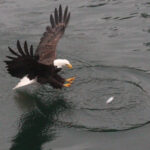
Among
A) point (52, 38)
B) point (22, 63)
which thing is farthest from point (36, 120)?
point (52, 38)

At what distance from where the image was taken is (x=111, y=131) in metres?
5.67

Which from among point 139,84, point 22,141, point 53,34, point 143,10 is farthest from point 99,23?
point 22,141

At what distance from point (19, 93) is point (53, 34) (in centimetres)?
151

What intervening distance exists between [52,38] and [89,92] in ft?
5.08

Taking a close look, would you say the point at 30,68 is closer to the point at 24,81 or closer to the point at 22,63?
the point at 22,63

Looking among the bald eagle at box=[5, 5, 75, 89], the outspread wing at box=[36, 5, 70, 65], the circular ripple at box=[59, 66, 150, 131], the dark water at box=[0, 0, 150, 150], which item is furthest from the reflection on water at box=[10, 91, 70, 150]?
the outspread wing at box=[36, 5, 70, 65]

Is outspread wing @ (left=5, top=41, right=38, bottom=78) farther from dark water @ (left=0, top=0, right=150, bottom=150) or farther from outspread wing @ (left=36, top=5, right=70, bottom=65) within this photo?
outspread wing @ (left=36, top=5, right=70, bottom=65)

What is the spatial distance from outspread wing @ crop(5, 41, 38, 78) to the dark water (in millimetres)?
535

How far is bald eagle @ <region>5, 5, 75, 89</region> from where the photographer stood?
224 inches

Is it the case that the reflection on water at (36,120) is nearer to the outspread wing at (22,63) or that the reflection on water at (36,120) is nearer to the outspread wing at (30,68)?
the outspread wing at (30,68)

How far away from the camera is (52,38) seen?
771 centimetres

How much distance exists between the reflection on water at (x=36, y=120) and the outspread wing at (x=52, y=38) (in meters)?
0.65

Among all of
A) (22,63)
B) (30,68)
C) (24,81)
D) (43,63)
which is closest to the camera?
(22,63)

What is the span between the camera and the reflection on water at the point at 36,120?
556 centimetres
